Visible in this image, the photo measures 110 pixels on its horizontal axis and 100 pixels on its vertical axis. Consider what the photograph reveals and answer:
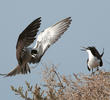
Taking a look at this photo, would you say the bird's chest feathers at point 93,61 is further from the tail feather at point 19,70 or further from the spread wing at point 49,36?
the tail feather at point 19,70

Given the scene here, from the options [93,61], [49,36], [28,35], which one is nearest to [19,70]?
[49,36]

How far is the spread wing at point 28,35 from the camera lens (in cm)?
745

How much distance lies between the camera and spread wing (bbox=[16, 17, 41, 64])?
7.45m

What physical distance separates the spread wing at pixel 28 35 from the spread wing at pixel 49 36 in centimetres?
71

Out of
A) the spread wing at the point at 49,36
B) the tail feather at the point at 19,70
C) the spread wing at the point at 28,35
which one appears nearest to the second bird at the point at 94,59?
the spread wing at the point at 49,36

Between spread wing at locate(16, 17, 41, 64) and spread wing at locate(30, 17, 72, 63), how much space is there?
28.1 inches

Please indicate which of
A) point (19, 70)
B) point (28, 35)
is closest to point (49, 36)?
point (19, 70)

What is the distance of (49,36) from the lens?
8.93m

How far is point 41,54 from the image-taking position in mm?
8719

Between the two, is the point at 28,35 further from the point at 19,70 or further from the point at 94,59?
the point at 94,59

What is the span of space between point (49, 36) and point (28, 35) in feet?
4.42

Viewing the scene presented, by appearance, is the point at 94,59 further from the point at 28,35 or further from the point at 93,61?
the point at 28,35

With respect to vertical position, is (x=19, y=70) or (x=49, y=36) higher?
(x=49, y=36)

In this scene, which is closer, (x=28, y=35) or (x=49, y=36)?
(x=28, y=35)
